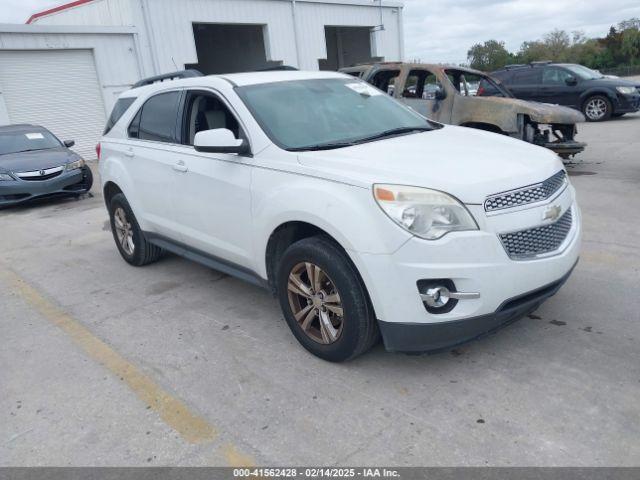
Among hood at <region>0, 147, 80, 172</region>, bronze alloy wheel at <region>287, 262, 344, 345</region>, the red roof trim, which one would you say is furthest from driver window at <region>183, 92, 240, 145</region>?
the red roof trim

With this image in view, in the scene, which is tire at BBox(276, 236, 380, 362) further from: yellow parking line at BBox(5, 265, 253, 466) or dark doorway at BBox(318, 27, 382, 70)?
dark doorway at BBox(318, 27, 382, 70)

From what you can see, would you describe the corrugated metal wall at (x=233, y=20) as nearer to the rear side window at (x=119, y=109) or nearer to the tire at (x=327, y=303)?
the rear side window at (x=119, y=109)

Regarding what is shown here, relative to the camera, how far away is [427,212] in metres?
2.96

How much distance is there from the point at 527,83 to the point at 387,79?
7.61m

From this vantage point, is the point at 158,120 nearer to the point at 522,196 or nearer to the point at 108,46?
the point at 522,196

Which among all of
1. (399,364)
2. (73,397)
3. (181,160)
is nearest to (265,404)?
(399,364)

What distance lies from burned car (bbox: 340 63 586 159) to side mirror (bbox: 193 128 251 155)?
599cm

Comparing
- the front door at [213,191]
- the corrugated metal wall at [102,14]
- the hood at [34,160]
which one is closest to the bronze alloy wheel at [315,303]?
the front door at [213,191]

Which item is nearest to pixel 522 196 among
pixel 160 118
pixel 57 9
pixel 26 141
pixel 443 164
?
pixel 443 164

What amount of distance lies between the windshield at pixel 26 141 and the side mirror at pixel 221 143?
842 centimetres

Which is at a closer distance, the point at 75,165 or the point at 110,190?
the point at 110,190

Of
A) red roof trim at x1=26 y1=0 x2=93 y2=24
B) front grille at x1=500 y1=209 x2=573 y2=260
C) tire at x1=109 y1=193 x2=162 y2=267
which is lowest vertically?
tire at x1=109 y1=193 x2=162 y2=267

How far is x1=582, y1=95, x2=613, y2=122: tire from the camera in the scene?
15075mm

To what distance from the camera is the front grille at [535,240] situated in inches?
119
